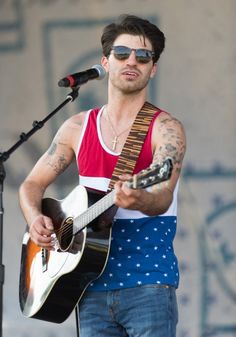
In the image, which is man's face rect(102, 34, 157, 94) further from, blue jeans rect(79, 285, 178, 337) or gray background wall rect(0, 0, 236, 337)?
gray background wall rect(0, 0, 236, 337)

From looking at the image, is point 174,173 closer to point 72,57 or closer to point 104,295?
point 104,295

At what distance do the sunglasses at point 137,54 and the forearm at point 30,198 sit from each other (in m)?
0.65

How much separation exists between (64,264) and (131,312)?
0.33 m

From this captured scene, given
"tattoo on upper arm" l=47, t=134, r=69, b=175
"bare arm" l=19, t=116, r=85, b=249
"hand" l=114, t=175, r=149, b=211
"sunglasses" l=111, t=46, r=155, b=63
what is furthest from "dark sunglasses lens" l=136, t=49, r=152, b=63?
"hand" l=114, t=175, r=149, b=211

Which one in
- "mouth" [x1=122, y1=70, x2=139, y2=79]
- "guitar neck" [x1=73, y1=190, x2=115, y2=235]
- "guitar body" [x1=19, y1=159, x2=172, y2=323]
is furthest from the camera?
"mouth" [x1=122, y1=70, x2=139, y2=79]

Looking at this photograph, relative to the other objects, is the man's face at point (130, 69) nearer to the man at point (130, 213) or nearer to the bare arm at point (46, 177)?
the man at point (130, 213)

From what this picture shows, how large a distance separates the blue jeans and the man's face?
29.1 inches

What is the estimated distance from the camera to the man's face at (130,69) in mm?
3270

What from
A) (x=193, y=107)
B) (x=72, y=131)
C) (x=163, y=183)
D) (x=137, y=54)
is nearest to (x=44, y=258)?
(x=72, y=131)

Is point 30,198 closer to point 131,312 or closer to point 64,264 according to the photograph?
point 64,264

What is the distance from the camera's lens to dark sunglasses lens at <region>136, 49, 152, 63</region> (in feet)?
10.8

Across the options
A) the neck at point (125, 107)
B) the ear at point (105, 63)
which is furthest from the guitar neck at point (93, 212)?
the ear at point (105, 63)

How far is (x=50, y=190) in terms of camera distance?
5.22m

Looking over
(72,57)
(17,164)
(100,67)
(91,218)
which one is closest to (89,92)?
(72,57)
